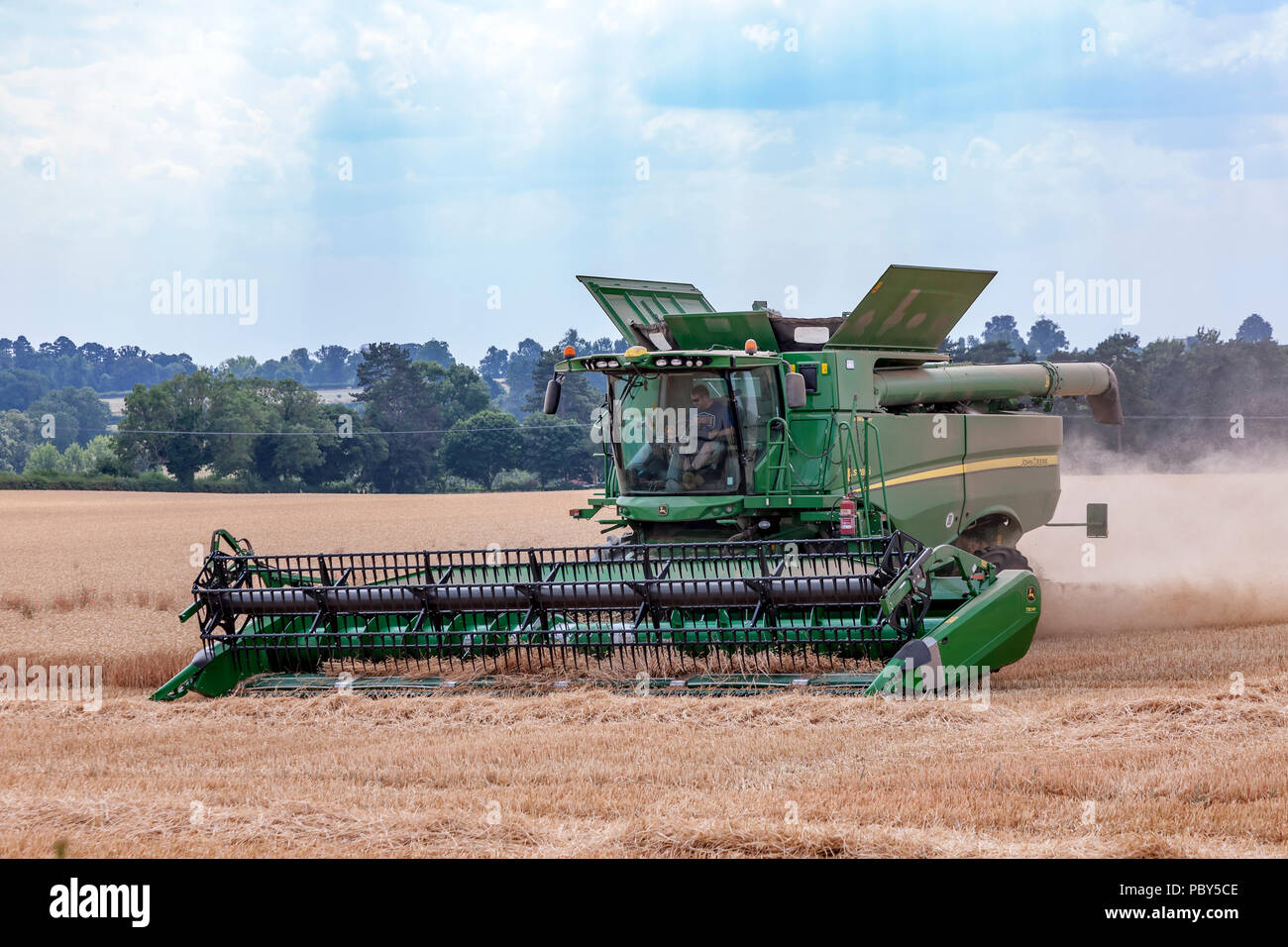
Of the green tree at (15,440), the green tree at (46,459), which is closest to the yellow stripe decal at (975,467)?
the green tree at (46,459)

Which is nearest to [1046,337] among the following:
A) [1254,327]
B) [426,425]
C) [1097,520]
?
[1254,327]

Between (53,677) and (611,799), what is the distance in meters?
5.72

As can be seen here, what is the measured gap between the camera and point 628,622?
27.1 feet

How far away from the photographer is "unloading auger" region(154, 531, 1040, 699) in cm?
776

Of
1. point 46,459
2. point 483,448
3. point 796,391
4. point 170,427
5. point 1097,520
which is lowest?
point 1097,520

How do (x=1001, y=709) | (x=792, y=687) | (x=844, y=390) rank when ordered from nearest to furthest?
(x=1001, y=709)
(x=792, y=687)
(x=844, y=390)

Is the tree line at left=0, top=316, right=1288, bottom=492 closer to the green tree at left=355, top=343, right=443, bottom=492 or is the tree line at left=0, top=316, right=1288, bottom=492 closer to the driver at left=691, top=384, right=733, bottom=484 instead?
the green tree at left=355, top=343, right=443, bottom=492

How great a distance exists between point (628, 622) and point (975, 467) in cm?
444

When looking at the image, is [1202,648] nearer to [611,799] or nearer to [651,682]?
[651,682]

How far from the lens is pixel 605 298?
11.4 m

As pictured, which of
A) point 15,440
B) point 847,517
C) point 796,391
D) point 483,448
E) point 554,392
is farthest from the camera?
point 15,440

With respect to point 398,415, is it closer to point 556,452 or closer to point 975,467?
point 556,452

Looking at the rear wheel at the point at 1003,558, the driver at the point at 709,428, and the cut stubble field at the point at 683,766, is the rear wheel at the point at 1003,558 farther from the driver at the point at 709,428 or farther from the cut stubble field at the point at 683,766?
the driver at the point at 709,428
